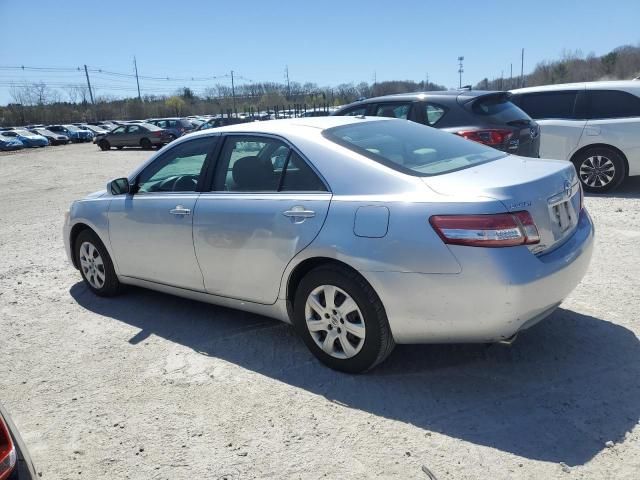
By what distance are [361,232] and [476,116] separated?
→ 488 cm

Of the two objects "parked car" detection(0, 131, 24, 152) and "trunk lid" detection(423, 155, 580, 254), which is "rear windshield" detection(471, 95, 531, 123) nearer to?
"trunk lid" detection(423, 155, 580, 254)

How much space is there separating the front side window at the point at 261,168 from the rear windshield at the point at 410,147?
0.99ft

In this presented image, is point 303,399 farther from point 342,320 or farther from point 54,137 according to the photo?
point 54,137

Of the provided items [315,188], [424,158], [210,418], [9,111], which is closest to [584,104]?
[424,158]

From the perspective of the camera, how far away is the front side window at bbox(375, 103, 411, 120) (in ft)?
25.6

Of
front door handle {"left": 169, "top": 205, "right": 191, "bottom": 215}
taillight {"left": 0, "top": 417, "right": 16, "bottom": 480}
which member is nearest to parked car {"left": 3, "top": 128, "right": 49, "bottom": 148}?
front door handle {"left": 169, "top": 205, "right": 191, "bottom": 215}

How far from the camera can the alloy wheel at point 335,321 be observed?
3.27 metres

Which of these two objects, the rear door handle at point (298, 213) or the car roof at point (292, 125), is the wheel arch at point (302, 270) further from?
the car roof at point (292, 125)

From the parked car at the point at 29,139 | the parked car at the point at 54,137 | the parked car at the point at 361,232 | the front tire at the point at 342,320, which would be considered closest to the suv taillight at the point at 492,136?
the parked car at the point at 361,232

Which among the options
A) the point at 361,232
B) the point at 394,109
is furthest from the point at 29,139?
the point at 361,232

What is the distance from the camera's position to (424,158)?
3596 mm

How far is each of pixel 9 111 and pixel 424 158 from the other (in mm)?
80448

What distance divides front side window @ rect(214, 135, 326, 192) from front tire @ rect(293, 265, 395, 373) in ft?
1.97

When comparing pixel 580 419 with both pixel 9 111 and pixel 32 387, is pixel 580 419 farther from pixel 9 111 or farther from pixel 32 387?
pixel 9 111
